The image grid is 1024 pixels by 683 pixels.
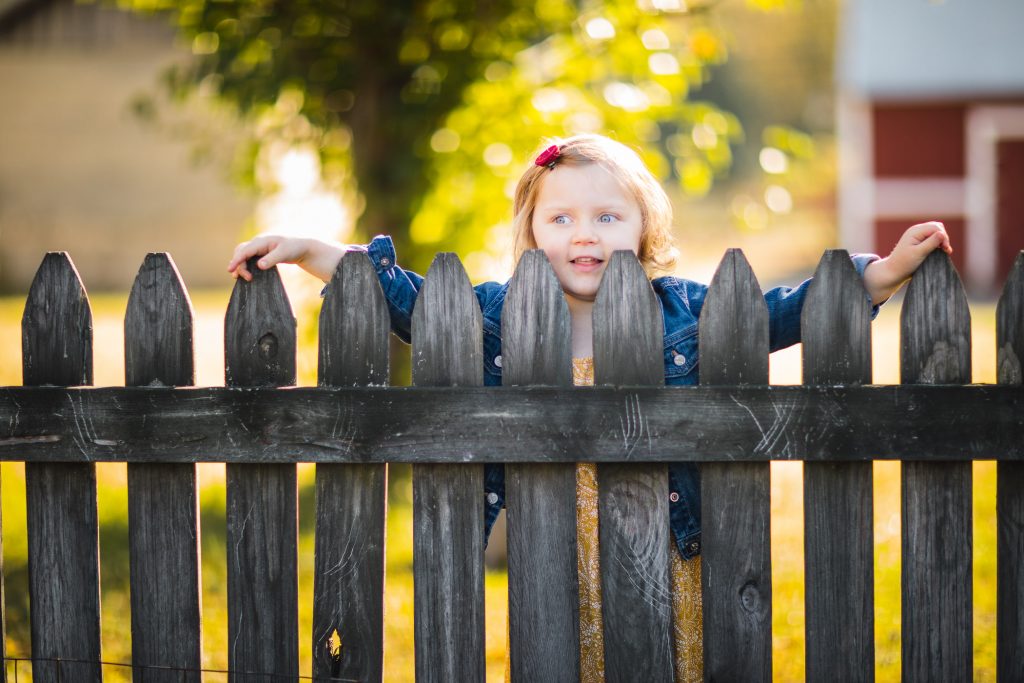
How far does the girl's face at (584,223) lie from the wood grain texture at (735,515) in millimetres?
314

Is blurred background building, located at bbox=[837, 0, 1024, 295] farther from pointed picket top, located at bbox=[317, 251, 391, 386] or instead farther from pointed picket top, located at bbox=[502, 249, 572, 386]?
pointed picket top, located at bbox=[317, 251, 391, 386]

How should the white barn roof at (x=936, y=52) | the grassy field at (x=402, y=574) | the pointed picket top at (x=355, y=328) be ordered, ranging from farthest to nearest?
the white barn roof at (x=936, y=52) → the grassy field at (x=402, y=574) → the pointed picket top at (x=355, y=328)

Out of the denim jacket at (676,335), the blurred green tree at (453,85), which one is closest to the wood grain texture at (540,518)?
the denim jacket at (676,335)

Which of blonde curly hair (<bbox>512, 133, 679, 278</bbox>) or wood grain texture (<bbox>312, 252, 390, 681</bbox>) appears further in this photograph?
blonde curly hair (<bbox>512, 133, 679, 278</bbox>)

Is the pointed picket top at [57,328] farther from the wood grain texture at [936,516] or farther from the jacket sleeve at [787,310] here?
the wood grain texture at [936,516]

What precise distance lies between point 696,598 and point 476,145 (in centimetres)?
274

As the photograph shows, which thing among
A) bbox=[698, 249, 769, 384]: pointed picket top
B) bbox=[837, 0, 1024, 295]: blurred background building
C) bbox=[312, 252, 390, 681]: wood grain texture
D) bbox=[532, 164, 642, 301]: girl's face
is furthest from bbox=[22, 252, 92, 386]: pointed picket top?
bbox=[837, 0, 1024, 295]: blurred background building

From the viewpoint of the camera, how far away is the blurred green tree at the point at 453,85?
414 centimetres

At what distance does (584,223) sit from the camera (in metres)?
2.28

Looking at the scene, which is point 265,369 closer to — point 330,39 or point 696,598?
point 696,598

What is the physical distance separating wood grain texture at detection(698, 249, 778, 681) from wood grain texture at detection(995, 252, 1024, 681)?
500 millimetres

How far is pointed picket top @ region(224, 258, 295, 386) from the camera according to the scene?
2135 mm

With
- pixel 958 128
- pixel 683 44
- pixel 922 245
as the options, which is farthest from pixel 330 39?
pixel 958 128

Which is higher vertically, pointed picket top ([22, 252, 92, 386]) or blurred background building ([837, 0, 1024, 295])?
blurred background building ([837, 0, 1024, 295])
